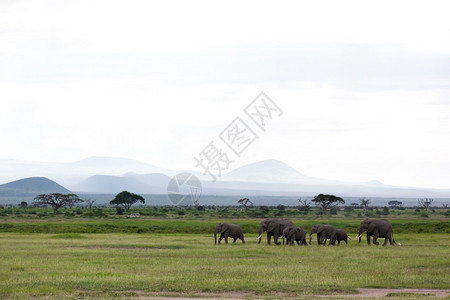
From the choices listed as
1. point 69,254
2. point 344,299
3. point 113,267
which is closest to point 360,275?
point 344,299

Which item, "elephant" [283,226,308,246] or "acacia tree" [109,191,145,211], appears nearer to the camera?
"elephant" [283,226,308,246]

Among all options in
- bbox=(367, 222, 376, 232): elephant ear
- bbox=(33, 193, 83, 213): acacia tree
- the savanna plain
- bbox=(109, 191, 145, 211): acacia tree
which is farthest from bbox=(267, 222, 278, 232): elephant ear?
bbox=(109, 191, 145, 211): acacia tree

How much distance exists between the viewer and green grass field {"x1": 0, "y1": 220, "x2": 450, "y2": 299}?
885 inches

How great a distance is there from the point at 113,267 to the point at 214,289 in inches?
303

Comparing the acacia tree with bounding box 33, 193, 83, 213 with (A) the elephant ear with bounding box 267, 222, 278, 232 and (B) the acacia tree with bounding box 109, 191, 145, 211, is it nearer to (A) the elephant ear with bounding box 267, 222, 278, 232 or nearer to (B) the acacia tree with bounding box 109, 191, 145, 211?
(B) the acacia tree with bounding box 109, 191, 145, 211

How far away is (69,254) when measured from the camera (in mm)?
35250

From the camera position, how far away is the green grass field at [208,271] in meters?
22.5

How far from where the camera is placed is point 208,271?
27531 mm

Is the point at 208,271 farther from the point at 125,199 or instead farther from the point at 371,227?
the point at 125,199

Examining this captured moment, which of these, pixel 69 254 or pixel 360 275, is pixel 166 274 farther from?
pixel 69 254

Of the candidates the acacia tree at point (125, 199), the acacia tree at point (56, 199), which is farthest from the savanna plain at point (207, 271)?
the acacia tree at point (125, 199)

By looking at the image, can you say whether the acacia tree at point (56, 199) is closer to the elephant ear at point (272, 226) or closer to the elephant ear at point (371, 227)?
the elephant ear at point (272, 226)

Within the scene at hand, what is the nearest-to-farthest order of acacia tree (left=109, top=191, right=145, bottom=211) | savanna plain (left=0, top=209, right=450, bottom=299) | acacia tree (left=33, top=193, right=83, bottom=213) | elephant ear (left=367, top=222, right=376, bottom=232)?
savanna plain (left=0, top=209, right=450, bottom=299)
elephant ear (left=367, top=222, right=376, bottom=232)
acacia tree (left=33, top=193, right=83, bottom=213)
acacia tree (left=109, top=191, right=145, bottom=211)

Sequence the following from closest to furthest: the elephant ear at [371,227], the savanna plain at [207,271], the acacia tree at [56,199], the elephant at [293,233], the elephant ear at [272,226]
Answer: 1. the savanna plain at [207,271]
2. the elephant at [293,233]
3. the elephant ear at [272,226]
4. the elephant ear at [371,227]
5. the acacia tree at [56,199]
